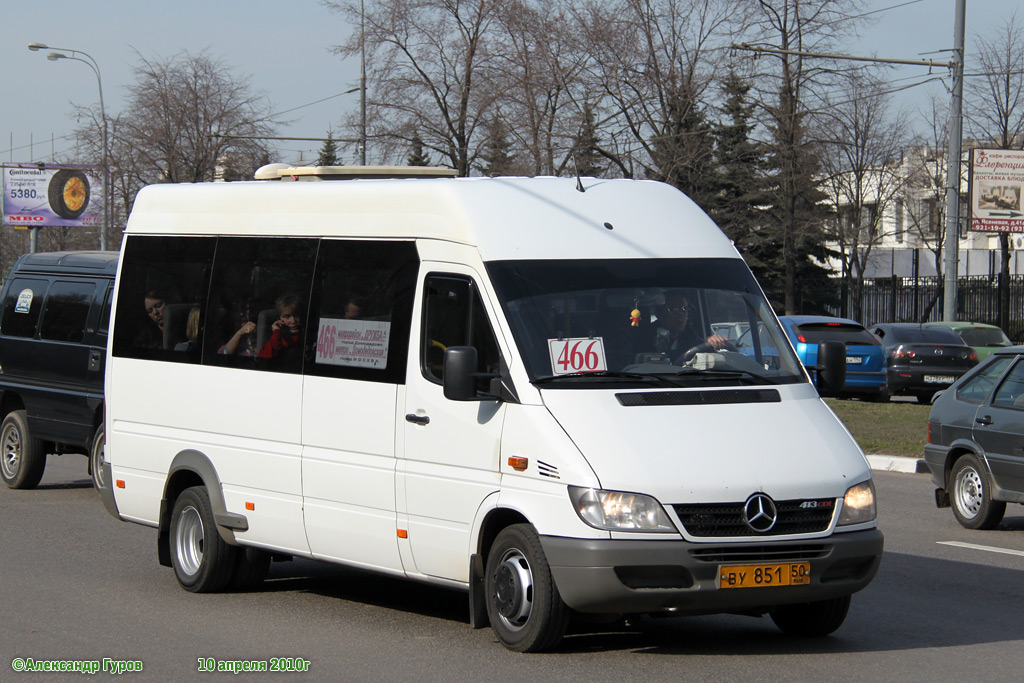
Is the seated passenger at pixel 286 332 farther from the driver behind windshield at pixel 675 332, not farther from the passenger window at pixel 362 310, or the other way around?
the driver behind windshield at pixel 675 332

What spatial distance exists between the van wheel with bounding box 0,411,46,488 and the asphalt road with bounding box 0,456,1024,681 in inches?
166

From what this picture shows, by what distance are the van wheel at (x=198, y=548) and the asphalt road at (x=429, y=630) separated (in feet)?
0.49

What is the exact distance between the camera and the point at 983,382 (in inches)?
478

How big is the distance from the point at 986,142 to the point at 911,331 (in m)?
21.2

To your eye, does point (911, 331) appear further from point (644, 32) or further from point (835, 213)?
point (835, 213)

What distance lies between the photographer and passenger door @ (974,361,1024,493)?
11.3 metres

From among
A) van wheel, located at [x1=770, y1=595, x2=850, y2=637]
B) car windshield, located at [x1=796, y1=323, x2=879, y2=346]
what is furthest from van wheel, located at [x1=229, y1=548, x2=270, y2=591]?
car windshield, located at [x1=796, y1=323, x2=879, y2=346]

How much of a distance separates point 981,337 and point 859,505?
23433 mm

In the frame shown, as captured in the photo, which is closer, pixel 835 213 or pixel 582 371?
pixel 582 371

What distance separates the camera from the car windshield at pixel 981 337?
28766mm

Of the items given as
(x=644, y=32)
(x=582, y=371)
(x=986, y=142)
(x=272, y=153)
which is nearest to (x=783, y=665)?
(x=582, y=371)

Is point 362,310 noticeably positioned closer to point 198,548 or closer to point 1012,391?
point 198,548

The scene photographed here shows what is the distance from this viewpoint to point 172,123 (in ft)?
165

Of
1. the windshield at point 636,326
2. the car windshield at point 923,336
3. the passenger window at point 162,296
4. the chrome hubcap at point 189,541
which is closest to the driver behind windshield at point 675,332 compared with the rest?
the windshield at point 636,326
